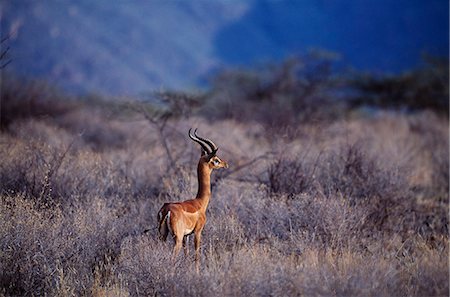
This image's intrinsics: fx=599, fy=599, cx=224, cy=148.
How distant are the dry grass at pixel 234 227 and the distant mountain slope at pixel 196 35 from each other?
4336cm

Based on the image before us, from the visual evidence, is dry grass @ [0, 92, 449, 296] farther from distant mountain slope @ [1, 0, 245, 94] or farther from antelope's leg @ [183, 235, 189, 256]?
distant mountain slope @ [1, 0, 245, 94]

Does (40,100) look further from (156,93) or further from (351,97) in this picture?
(351,97)

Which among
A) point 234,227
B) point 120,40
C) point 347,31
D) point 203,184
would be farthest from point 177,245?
point 347,31

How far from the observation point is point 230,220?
7.65 metres

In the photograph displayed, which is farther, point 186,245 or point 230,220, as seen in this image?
point 230,220

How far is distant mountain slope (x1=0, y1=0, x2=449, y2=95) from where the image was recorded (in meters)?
62.3

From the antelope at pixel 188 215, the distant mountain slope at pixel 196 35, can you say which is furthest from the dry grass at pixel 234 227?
the distant mountain slope at pixel 196 35

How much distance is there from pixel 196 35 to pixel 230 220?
8458cm

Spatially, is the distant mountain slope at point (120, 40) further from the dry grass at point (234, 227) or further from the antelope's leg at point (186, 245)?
the antelope's leg at point (186, 245)

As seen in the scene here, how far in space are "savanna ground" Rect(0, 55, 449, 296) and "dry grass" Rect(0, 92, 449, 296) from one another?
20 millimetres

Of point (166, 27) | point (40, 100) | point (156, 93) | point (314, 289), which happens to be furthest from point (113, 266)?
point (166, 27)

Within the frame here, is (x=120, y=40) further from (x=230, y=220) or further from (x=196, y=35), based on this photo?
(x=230, y=220)

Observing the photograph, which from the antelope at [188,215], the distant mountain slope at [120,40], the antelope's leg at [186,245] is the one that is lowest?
the antelope's leg at [186,245]

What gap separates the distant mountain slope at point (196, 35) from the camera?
204ft
